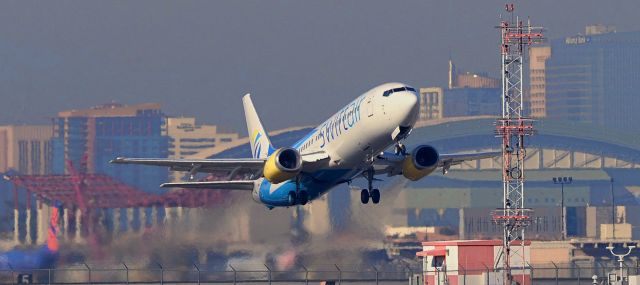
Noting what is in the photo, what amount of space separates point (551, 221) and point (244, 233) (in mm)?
105828

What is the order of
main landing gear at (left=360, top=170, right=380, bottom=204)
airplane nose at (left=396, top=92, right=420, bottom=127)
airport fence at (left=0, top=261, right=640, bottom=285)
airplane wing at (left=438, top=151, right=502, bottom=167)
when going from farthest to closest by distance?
airport fence at (left=0, top=261, right=640, bottom=285), airplane wing at (left=438, top=151, right=502, bottom=167), main landing gear at (left=360, top=170, right=380, bottom=204), airplane nose at (left=396, top=92, right=420, bottom=127)

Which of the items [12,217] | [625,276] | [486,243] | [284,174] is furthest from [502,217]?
[12,217]

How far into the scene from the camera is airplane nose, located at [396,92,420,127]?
216 feet

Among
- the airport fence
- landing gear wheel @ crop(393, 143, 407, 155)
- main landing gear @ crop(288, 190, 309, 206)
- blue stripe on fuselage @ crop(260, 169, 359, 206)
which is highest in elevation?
landing gear wheel @ crop(393, 143, 407, 155)

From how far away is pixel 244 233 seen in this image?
93.0m

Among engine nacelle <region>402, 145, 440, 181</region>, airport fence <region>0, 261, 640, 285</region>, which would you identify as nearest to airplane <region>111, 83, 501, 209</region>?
engine nacelle <region>402, 145, 440, 181</region>

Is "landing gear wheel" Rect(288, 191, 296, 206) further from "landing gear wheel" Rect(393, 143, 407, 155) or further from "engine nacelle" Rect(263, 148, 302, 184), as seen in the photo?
"landing gear wheel" Rect(393, 143, 407, 155)

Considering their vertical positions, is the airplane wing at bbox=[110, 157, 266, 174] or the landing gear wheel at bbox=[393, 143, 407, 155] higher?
the landing gear wheel at bbox=[393, 143, 407, 155]

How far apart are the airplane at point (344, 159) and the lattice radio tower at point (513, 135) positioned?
5.46m

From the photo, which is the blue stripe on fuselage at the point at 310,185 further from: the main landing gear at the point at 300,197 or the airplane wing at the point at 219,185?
the airplane wing at the point at 219,185

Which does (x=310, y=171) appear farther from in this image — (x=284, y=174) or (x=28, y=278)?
(x=28, y=278)

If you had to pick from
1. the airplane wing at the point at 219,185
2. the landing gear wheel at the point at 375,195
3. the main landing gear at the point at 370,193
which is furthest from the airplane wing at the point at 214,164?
the landing gear wheel at the point at 375,195

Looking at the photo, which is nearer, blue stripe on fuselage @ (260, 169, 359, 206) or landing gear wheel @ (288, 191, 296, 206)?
blue stripe on fuselage @ (260, 169, 359, 206)

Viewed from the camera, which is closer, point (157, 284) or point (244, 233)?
point (157, 284)
